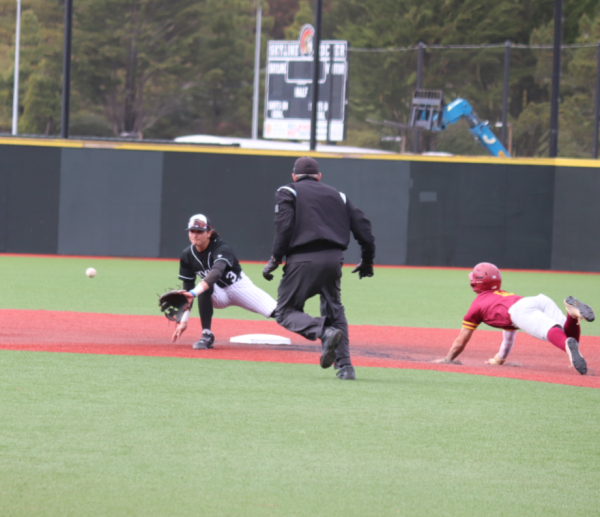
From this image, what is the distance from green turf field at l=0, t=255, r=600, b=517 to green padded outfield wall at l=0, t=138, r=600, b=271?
37.7 feet

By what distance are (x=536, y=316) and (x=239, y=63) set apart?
41883mm

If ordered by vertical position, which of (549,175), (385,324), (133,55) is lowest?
(385,324)

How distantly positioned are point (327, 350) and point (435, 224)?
13.2 meters

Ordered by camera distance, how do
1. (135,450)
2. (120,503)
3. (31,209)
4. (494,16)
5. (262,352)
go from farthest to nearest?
(494,16)
(31,209)
(262,352)
(135,450)
(120,503)

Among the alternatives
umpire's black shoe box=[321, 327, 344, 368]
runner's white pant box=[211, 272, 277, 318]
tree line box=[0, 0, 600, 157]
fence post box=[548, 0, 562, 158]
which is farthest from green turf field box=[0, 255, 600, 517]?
tree line box=[0, 0, 600, 157]

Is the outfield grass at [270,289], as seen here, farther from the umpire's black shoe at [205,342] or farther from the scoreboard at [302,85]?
the scoreboard at [302,85]

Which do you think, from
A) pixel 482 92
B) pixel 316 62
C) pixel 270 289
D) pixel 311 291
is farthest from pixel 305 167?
pixel 482 92

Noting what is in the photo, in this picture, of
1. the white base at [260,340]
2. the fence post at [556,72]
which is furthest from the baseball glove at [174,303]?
the fence post at [556,72]

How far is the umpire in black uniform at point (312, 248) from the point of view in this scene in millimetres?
→ 5883

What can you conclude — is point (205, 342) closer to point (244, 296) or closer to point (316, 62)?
point (244, 296)

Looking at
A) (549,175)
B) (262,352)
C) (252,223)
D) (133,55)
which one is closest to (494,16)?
(133,55)

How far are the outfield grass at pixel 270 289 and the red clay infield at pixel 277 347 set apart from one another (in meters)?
0.77

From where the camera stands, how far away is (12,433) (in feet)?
13.8

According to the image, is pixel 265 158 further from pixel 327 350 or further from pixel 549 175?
pixel 327 350
